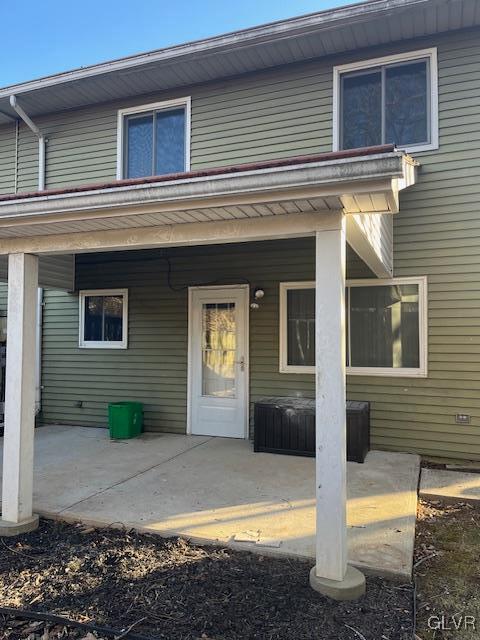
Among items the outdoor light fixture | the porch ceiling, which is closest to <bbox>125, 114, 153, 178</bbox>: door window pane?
the outdoor light fixture

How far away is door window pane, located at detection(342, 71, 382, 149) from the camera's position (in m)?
5.64

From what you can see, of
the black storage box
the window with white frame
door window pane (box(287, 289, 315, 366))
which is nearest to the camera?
the black storage box

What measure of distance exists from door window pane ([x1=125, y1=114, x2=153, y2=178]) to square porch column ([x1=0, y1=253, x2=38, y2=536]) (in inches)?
143

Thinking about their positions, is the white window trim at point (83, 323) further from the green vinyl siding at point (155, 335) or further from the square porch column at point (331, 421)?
the square porch column at point (331, 421)

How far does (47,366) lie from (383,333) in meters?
5.15

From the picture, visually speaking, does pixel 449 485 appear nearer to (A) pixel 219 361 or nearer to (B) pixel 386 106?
(A) pixel 219 361

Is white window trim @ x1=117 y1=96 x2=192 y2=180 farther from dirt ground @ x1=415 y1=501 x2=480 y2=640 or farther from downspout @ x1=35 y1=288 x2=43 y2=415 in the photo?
dirt ground @ x1=415 y1=501 x2=480 y2=640

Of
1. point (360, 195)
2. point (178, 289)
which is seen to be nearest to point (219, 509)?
point (360, 195)

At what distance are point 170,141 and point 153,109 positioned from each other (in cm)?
54

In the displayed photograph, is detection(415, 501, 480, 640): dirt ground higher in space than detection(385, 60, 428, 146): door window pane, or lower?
lower

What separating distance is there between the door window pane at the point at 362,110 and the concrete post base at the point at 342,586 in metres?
4.76

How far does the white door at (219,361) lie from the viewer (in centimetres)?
623

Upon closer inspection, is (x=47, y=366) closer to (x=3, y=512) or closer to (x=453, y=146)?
(x=3, y=512)

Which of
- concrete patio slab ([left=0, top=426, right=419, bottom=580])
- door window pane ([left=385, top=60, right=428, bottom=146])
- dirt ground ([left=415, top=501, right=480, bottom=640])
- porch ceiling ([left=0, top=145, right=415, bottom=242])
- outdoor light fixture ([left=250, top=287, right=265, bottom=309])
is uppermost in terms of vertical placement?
door window pane ([left=385, top=60, right=428, bottom=146])
